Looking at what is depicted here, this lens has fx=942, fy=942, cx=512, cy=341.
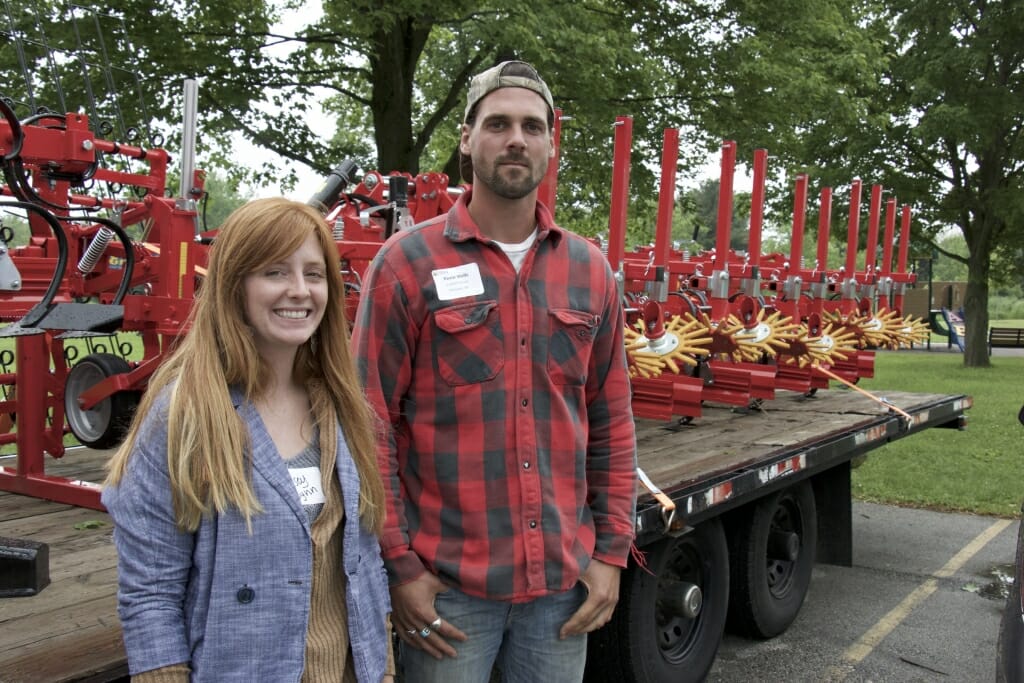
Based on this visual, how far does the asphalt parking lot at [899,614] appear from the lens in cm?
436

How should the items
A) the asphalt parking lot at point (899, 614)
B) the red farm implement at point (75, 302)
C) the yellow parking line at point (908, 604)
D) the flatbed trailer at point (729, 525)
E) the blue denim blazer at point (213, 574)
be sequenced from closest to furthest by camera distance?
the blue denim blazer at point (213, 574) → the red farm implement at point (75, 302) → the flatbed trailer at point (729, 525) → the asphalt parking lot at point (899, 614) → the yellow parking line at point (908, 604)

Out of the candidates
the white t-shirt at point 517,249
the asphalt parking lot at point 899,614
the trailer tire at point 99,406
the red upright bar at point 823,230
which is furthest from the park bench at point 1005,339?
the white t-shirt at point 517,249

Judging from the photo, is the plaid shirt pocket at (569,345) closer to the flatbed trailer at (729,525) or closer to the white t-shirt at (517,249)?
the white t-shirt at (517,249)

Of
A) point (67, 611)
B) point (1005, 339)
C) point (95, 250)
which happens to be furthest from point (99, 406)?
point (1005, 339)

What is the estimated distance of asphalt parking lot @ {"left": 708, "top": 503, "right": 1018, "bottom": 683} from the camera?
14.3 feet

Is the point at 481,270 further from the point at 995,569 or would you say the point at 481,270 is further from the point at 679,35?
the point at 679,35

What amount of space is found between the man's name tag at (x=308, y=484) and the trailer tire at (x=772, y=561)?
10.4ft

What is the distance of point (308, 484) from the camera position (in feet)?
5.54

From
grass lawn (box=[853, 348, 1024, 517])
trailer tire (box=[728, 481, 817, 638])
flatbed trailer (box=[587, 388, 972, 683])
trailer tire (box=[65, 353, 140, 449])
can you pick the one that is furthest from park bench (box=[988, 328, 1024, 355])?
trailer tire (box=[65, 353, 140, 449])

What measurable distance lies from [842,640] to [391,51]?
934 centimetres

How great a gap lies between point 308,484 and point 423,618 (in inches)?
18.6

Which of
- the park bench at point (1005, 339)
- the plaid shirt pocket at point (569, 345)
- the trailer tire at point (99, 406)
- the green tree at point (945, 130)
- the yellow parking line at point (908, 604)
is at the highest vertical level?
the green tree at point (945, 130)

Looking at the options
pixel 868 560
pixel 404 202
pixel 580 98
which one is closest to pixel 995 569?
pixel 868 560

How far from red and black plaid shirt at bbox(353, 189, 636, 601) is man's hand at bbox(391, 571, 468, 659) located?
28 mm
